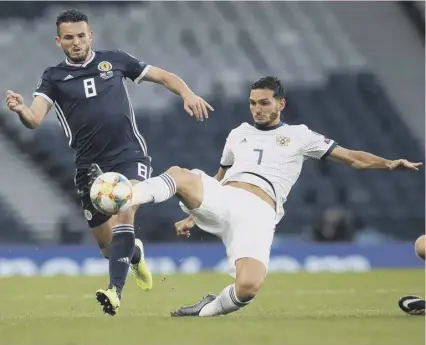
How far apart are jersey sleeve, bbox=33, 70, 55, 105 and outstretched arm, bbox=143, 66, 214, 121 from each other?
0.73m

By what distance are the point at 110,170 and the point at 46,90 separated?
0.77 metres

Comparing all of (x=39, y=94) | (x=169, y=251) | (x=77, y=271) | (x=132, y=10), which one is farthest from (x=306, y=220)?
(x=39, y=94)

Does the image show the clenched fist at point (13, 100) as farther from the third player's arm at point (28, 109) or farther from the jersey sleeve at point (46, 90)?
the jersey sleeve at point (46, 90)

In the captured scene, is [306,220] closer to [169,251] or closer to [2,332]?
[169,251]

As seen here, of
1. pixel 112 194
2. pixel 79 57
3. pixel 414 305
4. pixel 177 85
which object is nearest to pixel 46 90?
pixel 79 57

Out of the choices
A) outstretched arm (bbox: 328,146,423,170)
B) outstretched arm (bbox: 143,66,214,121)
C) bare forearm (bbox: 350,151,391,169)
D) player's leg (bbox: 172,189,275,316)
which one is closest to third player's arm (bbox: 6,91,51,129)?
outstretched arm (bbox: 143,66,214,121)

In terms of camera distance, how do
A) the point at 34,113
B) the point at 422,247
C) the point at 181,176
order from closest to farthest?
1. the point at 181,176
2. the point at 422,247
3. the point at 34,113

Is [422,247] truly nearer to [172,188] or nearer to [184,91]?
[172,188]

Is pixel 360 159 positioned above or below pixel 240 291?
above

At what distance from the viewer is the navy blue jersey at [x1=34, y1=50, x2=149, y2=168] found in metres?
7.82

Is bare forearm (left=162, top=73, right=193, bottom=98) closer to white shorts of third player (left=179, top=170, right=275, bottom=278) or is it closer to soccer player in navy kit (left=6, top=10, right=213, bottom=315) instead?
soccer player in navy kit (left=6, top=10, right=213, bottom=315)

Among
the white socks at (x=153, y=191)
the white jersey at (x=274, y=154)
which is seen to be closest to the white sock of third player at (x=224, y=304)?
the white jersey at (x=274, y=154)

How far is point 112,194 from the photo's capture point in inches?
239

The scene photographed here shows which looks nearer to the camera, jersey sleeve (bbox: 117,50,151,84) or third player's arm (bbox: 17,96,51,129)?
third player's arm (bbox: 17,96,51,129)
